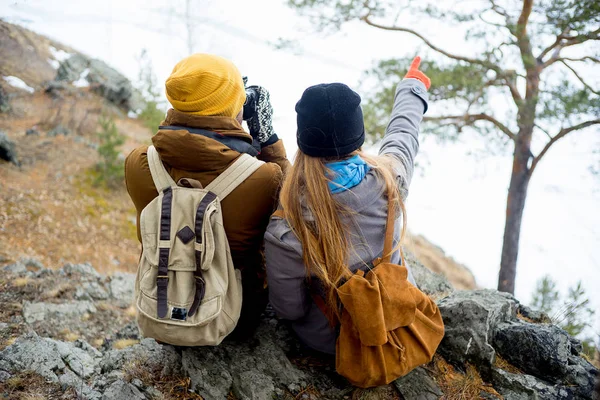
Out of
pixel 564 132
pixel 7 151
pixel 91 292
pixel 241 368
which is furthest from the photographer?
pixel 7 151

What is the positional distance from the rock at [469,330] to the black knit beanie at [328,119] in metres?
1.44

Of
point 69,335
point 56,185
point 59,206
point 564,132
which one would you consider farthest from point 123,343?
point 564,132

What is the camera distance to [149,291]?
1.88 m

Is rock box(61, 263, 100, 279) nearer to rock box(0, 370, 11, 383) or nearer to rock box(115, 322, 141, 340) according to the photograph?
rock box(115, 322, 141, 340)

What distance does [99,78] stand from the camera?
14828 millimetres

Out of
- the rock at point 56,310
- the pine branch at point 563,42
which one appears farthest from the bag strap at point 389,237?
the pine branch at point 563,42

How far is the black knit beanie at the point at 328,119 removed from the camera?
1731 mm

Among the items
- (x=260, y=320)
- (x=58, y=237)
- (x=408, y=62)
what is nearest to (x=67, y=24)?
(x=58, y=237)

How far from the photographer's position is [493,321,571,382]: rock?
2354 mm

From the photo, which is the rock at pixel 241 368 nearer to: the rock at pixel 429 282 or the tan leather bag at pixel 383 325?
the tan leather bag at pixel 383 325

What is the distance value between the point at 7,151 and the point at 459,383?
29.7ft

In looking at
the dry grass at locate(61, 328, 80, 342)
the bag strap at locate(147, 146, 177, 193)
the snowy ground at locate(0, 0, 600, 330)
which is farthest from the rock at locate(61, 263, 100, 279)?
the snowy ground at locate(0, 0, 600, 330)

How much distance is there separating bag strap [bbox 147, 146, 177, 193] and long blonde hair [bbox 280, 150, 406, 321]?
556 mm

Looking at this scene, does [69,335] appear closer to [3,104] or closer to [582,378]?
[582,378]
